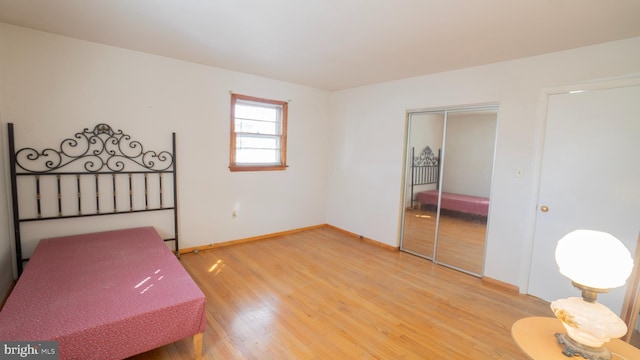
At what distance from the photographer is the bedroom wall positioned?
2.75 m

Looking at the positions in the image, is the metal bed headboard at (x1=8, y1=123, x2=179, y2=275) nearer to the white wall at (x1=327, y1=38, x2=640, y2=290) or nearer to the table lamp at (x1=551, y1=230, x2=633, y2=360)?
the white wall at (x1=327, y1=38, x2=640, y2=290)

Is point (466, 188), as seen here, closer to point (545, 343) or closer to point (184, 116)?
point (545, 343)

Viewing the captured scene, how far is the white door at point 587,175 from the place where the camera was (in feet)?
7.87

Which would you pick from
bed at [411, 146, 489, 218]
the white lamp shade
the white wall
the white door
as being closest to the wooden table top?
the white lamp shade

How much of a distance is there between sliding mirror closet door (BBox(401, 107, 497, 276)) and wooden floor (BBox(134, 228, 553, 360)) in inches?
12.1

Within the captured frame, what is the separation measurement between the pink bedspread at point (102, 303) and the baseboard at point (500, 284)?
2.99 m

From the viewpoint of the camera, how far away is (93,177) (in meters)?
3.11

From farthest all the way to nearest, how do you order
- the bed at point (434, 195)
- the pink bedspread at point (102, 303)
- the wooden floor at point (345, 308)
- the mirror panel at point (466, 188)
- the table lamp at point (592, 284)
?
the bed at point (434, 195) < the mirror panel at point (466, 188) < the wooden floor at point (345, 308) < the pink bedspread at point (102, 303) < the table lamp at point (592, 284)

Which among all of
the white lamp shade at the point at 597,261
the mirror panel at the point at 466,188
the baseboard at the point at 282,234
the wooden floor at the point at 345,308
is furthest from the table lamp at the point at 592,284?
the baseboard at the point at 282,234

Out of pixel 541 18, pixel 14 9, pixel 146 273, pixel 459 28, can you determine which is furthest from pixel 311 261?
pixel 14 9

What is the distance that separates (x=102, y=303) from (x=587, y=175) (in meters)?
3.94

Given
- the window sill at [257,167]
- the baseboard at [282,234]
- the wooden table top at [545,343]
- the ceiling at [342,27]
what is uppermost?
the ceiling at [342,27]

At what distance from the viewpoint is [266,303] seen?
265 centimetres

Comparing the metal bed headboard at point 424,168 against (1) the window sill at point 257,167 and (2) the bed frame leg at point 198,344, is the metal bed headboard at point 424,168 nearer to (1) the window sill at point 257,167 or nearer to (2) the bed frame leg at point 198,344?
(1) the window sill at point 257,167
